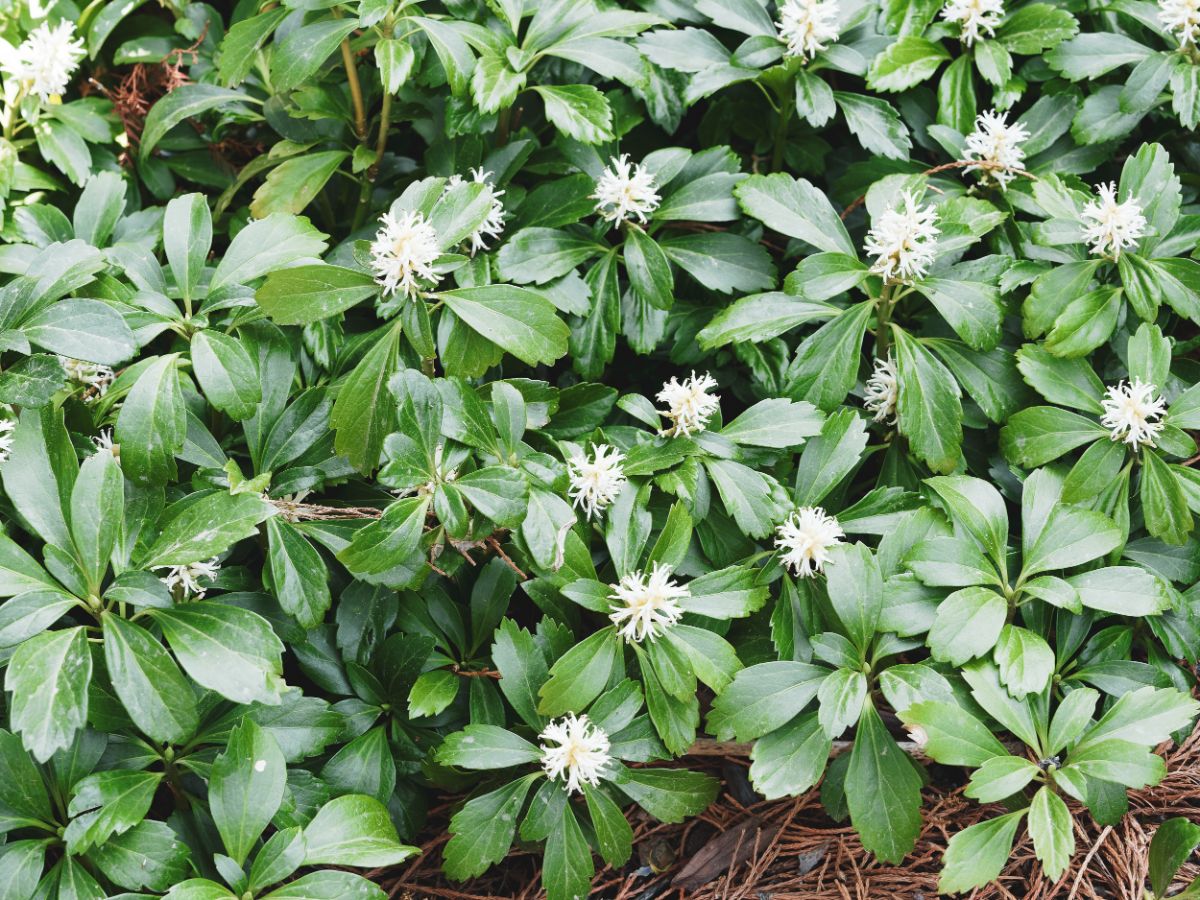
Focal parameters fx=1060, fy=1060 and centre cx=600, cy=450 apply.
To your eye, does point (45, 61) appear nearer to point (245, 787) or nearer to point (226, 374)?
point (226, 374)

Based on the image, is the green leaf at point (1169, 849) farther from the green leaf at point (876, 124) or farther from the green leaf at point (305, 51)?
the green leaf at point (305, 51)

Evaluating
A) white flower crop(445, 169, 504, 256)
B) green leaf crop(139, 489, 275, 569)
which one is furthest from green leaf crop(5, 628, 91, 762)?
white flower crop(445, 169, 504, 256)

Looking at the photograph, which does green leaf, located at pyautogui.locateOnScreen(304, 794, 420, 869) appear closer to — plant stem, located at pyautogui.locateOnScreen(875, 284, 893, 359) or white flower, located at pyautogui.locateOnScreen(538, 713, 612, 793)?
white flower, located at pyautogui.locateOnScreen(538, 713, 612, 793)

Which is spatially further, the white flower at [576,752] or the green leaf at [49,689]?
the white flower at [576,752]

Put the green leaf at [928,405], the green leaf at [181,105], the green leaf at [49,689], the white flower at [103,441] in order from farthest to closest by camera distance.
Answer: the green leaf at [181,105] → the green leaf at [928,405] → the white flower at [103,441] → the green leaf at [49,689]

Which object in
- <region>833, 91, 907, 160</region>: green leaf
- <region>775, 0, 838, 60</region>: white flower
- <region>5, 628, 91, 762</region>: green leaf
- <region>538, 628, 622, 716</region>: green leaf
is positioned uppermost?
<region>775, 0, 838, 60</region>: white flower

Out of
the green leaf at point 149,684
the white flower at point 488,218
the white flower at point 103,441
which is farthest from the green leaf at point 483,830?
the white flower at point 488,218
